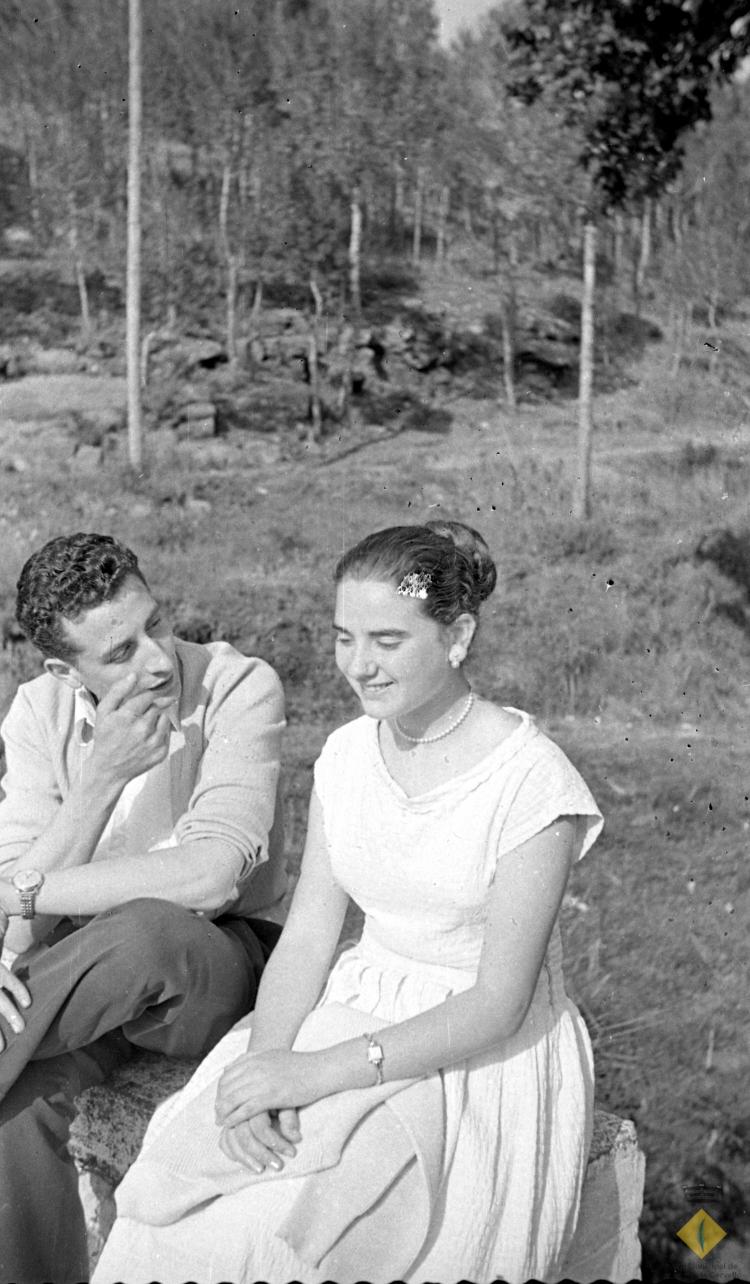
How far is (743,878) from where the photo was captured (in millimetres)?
3260

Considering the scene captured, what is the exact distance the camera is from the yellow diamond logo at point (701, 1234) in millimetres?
2668

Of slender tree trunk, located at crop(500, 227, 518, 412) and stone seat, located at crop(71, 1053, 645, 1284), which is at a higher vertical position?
slender tree trunk, located at crop(500, 227, 518, 412)

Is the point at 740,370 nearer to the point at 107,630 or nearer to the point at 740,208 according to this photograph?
the point at 740,208

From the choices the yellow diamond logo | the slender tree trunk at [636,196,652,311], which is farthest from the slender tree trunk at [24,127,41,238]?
the yellow diamond logo

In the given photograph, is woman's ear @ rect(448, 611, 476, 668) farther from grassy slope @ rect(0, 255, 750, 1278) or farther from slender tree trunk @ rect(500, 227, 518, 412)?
slender tree trunk @ rect(500, 227, 518, 412)

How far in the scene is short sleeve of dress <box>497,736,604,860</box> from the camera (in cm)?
171

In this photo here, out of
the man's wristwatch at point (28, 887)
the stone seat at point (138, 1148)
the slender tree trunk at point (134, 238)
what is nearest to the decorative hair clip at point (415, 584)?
the man's wristwatch at point (28, 887)

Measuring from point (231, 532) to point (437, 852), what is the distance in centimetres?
203

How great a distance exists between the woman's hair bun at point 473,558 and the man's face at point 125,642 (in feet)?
1.63

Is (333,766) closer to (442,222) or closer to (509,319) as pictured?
(509,319)

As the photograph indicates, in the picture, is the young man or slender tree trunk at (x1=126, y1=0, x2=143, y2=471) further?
slender tree trunk at (x1=126, y1=0, x2=143, y2=471)

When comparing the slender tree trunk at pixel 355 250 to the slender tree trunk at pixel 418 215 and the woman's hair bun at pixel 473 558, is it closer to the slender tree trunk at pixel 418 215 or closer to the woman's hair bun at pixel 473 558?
the slender tree trunk at pixel 418 215

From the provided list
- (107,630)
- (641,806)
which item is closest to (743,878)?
(641,806)

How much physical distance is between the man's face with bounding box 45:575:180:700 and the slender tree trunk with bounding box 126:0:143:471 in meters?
1.66
